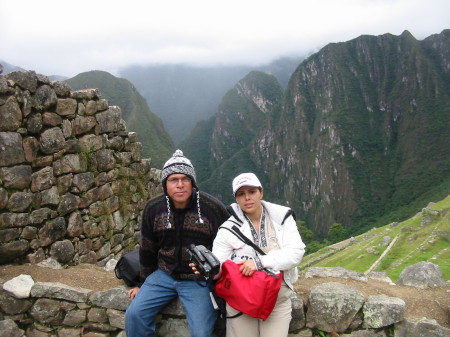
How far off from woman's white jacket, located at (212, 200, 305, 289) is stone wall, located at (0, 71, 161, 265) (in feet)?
10.1

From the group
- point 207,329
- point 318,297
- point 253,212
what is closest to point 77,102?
point 253,212

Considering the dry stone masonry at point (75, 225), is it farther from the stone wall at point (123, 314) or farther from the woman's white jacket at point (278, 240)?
the woman's white jacket at point (278, 240)

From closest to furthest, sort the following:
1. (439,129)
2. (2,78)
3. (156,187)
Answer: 1. (2,78)
2. (156,187)
3. (439,129)

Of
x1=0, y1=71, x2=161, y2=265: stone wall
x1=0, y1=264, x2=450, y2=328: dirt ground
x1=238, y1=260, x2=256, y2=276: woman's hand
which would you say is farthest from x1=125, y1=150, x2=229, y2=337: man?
x1=0, y1=71, x2=161, y2=265: stone wall

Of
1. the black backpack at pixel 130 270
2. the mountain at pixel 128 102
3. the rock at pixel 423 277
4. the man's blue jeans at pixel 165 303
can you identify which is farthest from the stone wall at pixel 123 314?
the mountain at pixel 128 102

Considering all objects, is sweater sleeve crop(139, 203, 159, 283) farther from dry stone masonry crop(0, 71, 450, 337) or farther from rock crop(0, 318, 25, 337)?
rock crop(0, 318, 25, 337)

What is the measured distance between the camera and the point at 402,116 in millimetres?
161000

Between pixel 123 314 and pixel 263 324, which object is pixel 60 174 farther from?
pixel 263 324

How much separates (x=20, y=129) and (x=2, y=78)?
0.70 meters

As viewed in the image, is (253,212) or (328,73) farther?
(328,73)

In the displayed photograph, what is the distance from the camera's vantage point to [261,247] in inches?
144

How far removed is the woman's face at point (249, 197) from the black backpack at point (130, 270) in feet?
5.44

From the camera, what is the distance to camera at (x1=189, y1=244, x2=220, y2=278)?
3361 millimetres

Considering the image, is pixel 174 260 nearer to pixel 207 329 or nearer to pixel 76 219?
pixel 207 329
